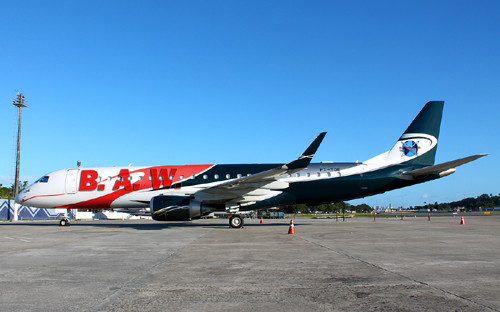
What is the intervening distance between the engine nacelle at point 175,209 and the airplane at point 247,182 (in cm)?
19

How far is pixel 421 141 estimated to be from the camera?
858 inches

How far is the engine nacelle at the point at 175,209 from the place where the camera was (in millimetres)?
18141

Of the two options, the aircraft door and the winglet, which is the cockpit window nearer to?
the aircraft door

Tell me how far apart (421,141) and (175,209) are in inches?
569

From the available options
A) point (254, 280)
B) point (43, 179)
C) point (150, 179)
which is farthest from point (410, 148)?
point (43, 179)

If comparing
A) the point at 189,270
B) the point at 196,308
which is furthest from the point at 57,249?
the point at 196,308

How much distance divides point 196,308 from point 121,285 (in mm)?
1772

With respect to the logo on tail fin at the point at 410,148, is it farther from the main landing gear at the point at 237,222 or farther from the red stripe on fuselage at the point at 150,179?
Answer: the red stripe on fuselage at the point at 150,179

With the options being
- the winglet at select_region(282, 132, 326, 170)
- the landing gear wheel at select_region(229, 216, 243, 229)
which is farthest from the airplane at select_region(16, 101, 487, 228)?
the winglet at select_region(282, 132, 326, 170)

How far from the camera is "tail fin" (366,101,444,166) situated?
21.6 meters

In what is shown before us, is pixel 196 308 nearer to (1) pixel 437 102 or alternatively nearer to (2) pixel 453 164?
(2) pixel 453 164

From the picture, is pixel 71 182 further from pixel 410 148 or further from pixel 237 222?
pixel 410 148

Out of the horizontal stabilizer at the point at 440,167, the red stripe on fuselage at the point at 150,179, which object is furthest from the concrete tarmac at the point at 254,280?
the red stripe on fuselage at the point at 150,179

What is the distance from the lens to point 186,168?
21.3 metres
